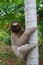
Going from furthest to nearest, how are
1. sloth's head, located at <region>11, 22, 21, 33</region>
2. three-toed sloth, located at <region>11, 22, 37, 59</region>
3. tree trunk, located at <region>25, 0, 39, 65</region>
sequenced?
sloth's head, located at <region>11, 22, 21, 33</region> → three-toed sloth, located at <region>11, 22, 37, 59</region> → tree trunk, located at <region>25, 0, 39, 65</region>

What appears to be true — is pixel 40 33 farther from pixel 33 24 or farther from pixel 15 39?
pixel 33 24

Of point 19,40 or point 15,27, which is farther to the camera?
point 19,40

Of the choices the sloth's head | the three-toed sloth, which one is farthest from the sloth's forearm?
the sloth's head

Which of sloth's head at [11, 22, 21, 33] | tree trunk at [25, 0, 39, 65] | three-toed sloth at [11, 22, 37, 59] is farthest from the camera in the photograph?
sloth's head at [11, 22, 21, 33]

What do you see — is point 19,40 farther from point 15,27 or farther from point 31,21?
point 31,21

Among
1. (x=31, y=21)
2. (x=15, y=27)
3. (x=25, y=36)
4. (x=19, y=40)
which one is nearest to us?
(x=31, y=21)

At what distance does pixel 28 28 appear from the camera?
11.4ft

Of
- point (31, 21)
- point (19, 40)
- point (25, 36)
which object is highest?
point (31, 21)

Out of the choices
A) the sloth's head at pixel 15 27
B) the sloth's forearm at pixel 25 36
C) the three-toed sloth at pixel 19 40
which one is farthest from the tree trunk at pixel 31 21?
the sloth's head at pixel 15 27

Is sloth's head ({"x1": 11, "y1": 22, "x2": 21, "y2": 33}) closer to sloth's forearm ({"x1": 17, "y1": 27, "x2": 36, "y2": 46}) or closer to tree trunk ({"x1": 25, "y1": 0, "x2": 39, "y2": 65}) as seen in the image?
sloth's forearm ({"x1": 17, "y1": 27, "x2": 36, "y2": 46})

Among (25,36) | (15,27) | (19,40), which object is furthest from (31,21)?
(19,40)

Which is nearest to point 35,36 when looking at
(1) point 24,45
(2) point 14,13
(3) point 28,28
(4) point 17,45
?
(3) point 28,28

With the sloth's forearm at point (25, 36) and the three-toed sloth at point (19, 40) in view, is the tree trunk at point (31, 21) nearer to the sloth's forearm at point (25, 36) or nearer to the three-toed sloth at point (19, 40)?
the sloth's forearm at point (25, 36)

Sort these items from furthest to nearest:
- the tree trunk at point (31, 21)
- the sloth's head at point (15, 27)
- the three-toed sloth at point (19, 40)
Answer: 1. the sloth's head at point (15, 27)
2. the three-toed sloth at point (19, 40)
3. the tree trunk at point (31, 21)
